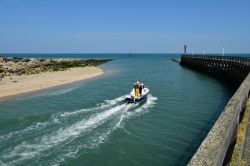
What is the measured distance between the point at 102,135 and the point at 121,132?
136 centimetres

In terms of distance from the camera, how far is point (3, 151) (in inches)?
565

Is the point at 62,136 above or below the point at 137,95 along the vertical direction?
below

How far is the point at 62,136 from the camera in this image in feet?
54.0

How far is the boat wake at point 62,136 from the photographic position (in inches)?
541

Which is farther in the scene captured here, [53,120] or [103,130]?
[53,120]

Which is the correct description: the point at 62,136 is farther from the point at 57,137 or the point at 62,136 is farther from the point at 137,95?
the point at 137,95

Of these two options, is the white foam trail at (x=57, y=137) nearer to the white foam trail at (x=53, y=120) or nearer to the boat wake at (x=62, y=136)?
the boat wake at (x=62, y=136)

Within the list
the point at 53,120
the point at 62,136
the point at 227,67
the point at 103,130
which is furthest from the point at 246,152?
the point at 227,67

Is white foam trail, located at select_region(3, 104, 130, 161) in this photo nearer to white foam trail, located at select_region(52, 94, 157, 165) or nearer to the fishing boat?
white foam trail, located at select_region(52, 94, 157, 165)

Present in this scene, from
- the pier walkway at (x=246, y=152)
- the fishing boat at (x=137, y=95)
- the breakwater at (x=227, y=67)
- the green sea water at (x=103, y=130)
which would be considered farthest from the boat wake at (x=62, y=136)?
the breakwater at (x=227, y=67)

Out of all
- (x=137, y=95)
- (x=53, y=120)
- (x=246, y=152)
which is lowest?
(x=53, y=120)

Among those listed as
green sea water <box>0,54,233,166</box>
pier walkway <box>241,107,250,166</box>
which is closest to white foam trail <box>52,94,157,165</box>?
green sea water <box>0,54,233,166</box>

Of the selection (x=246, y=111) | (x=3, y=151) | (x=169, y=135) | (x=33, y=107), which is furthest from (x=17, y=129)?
(x=246, y=111)

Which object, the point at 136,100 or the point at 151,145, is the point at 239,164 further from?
the point at 136,100
